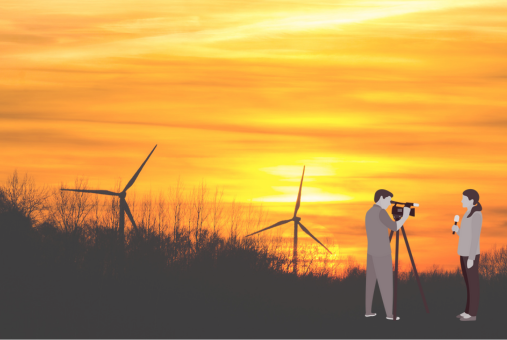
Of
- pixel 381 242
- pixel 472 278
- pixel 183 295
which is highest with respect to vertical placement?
pixel 381 242

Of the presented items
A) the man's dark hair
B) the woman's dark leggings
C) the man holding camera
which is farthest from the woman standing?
the man's dark hair

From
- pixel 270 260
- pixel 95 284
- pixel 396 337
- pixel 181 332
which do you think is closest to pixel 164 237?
pixel 270 260

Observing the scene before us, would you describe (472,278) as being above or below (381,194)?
below

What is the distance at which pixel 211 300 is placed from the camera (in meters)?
32.9

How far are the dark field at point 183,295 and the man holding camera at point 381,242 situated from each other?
48.0 inches

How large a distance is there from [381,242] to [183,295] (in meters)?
17.6

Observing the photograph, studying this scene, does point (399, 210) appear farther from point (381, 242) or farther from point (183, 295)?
point (183, 295)

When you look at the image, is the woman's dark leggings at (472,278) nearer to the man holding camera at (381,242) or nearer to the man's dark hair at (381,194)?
the man holding camera at (381,242)

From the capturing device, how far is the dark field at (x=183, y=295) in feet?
66.9

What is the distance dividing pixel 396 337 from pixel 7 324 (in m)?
22.0

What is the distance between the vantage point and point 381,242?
1923 cm

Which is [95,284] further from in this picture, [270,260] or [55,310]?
[270,260]

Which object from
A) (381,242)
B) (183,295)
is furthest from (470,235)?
(183,295)

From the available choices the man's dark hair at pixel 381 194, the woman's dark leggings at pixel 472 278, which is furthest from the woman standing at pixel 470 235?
the man's dark hair at pixel 381 194
